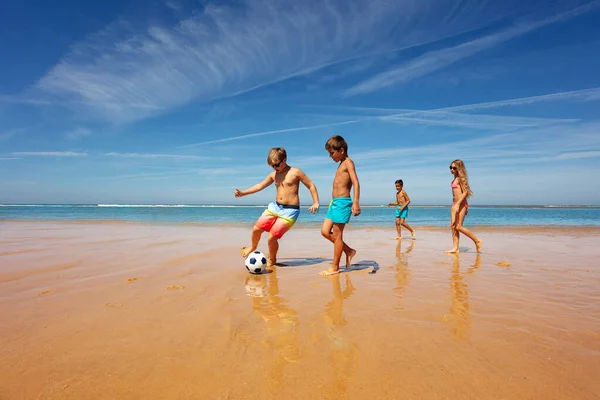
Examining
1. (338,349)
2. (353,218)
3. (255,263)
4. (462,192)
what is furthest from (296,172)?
(353,218)

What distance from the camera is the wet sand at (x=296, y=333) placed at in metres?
2.01

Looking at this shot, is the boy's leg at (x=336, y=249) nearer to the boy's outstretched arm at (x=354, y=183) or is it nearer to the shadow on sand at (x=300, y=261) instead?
the boy's outstretched arm at (x=354, y=183)

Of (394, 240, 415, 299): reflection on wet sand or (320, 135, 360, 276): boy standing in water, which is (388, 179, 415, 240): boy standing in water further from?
(320, 135, 360, 276): boy standing in water

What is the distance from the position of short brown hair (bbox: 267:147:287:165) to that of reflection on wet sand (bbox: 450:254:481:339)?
324 centimetres

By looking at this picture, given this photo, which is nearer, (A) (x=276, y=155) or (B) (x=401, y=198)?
(A) (x=276, y=155)

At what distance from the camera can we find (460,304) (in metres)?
3.54

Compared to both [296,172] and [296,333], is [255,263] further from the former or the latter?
[296,333]

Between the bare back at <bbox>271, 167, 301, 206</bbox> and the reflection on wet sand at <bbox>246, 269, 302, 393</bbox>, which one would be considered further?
the bare back at <bbox>271, 167, 301, 206</bbox>

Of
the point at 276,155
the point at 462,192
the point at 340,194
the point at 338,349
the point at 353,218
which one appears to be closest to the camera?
the point at 338,349

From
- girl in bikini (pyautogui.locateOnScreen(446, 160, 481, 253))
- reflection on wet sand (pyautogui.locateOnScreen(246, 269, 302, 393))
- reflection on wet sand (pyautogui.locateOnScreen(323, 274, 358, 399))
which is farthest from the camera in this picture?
girl in bikini (pyautogui.locateOnScreen(446, 160, 481, 253))

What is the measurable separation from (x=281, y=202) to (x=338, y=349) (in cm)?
359

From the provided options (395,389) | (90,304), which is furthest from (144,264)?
(395,389)

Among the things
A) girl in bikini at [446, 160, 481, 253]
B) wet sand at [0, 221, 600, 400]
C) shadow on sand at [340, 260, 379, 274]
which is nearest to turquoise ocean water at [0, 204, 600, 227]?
girl in bikini at [446, 160, 481, 253]

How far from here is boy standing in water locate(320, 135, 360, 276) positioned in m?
5.32
